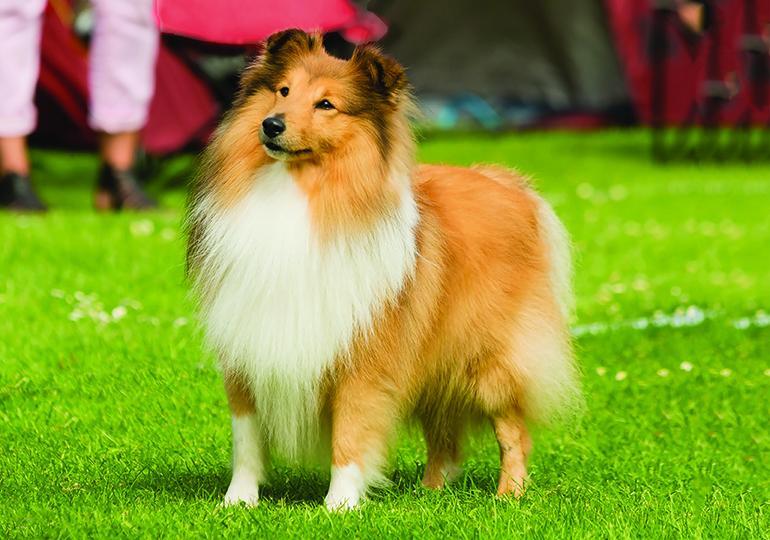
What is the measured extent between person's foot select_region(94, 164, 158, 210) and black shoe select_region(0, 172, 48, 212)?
555mm

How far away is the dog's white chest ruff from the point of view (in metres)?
4.53

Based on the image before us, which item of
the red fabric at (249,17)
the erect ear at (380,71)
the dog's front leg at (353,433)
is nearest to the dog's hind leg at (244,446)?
the dog's front leg at (353,433)

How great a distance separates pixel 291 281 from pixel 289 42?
2.46 feet

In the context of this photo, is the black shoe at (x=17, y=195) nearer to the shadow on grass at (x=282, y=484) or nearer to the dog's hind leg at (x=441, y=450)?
the shadow on grass at (x=282, y=484)

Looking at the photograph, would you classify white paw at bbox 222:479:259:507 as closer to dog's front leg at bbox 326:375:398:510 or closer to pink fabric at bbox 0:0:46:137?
dog's front leg at bbox 326:375:398:510

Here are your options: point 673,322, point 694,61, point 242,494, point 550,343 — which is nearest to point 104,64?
point 673,322

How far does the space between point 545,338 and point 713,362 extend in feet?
7.51

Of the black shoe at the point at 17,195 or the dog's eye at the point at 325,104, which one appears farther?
the black shoe at the point at 17,195

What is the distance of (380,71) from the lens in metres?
4.59

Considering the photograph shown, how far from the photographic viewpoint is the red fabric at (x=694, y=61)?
52.7ft

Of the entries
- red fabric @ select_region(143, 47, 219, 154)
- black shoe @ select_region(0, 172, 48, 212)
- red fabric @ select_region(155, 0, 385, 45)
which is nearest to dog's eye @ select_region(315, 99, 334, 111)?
red fabric @ select_region(155, 0, 385, 45)

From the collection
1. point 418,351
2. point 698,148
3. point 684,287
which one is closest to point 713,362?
point 684,287

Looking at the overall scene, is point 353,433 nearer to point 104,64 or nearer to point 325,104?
point 325,104

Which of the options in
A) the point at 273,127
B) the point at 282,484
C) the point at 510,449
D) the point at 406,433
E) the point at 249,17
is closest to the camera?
the point at 273,127
